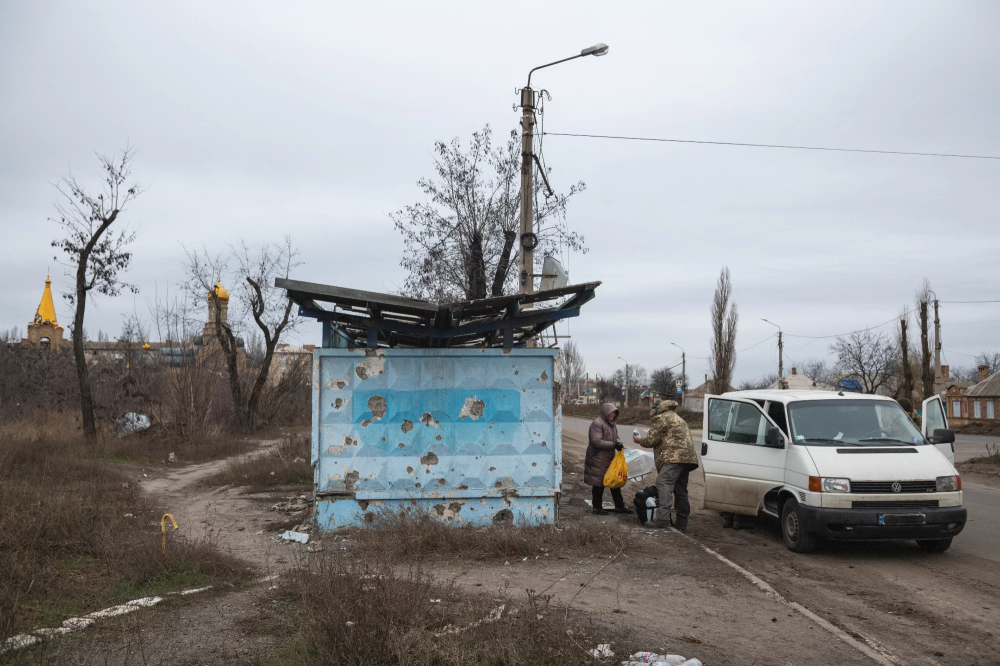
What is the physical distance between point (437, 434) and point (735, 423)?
12.9 feet

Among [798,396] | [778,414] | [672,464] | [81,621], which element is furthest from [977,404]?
[81,621]

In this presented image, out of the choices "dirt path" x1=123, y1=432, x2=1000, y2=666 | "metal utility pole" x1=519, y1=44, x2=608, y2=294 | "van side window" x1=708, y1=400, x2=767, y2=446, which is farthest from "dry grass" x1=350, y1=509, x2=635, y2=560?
"metal utility pole" x1=519, y1=44, x2=608, y2=294

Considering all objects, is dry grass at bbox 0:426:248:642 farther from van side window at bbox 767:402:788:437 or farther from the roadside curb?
van side window at bbox 767:402:788:437

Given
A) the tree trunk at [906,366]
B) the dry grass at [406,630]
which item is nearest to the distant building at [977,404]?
the tree trunk at [906,366]

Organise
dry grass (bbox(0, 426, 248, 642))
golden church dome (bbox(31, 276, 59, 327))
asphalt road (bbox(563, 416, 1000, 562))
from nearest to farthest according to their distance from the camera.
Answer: dry grass (bbox(0, 426, 248, 642)), asphalt road (bbox(563, 416, 1000, 562)), golden church dome (bbox(31, 276, 59, 327))

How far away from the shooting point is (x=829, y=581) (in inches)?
282

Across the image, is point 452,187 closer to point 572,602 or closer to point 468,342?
point 468,342

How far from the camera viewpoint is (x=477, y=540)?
814 cm

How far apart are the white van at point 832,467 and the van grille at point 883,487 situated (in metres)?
0.01

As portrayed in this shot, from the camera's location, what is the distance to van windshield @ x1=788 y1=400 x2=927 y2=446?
871cm

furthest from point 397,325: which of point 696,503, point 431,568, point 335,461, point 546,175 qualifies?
point 546,175

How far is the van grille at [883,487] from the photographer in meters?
7.88

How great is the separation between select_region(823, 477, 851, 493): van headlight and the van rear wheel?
3.90ft

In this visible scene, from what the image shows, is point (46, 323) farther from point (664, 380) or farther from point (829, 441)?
point (829, 441)
